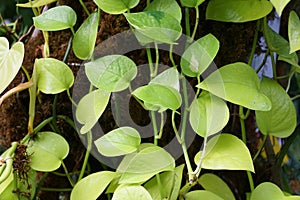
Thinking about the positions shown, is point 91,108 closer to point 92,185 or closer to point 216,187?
point 92,185

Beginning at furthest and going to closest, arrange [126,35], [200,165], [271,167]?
[271,167]
[126,35]
[200,165]

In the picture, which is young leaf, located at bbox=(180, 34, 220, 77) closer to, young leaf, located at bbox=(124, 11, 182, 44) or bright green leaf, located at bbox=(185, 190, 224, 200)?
young leaf, located at bbox=(124, 11, 182, 44)

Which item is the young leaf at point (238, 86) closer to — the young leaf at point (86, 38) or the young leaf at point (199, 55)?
the young leaf at point (199, 55)

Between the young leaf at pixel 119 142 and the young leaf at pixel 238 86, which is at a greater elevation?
the young leaf at pixel 238 86

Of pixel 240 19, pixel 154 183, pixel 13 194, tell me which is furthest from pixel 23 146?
pixel 240 19

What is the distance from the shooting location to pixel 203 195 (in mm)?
479

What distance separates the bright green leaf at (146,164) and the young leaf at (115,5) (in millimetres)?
176

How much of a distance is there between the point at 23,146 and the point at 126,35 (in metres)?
0.21

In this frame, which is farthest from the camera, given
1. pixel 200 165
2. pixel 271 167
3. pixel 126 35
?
pixel 271 167

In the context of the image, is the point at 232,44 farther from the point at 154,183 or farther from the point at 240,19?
the point at 154,183

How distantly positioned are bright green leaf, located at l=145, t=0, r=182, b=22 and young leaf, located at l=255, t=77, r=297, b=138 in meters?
0.15

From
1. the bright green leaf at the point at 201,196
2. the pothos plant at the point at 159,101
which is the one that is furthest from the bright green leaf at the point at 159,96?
the bright green leaf at the point at 201,196

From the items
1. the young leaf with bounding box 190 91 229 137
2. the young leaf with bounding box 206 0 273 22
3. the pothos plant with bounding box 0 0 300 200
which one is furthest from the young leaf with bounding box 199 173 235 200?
the young leaf with bounding box 206 0 273 22

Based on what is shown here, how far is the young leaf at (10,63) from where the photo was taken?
1.64ft
